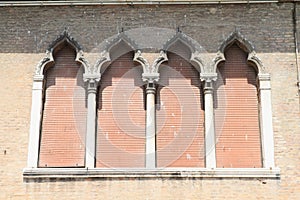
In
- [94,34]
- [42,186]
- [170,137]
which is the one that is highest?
[94,34]

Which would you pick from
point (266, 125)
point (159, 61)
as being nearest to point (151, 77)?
point (159, 61)

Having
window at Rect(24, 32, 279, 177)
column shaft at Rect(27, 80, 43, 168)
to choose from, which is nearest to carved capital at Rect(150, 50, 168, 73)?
window at Rect(24, 32, 279, 177)

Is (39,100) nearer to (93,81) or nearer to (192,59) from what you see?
(93,81)

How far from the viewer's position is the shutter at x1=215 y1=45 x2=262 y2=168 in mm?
11797

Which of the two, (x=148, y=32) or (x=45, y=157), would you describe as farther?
(x=148, y=32)

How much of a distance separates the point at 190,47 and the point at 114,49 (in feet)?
4.95

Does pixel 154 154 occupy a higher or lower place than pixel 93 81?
lower

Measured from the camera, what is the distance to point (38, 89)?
12219 millimetres

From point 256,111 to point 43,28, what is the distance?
4535 millimetres

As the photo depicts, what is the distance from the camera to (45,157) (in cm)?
1179

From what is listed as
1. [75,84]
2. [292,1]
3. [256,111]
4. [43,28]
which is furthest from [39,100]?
[292,1]

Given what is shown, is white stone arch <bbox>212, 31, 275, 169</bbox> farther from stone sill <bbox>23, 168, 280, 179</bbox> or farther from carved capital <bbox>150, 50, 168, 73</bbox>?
carved capital <bbox>150, 50, 168, 73</bbox>

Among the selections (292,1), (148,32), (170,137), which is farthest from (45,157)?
(292,1)

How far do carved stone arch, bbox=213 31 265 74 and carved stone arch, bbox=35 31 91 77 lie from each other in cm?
255
